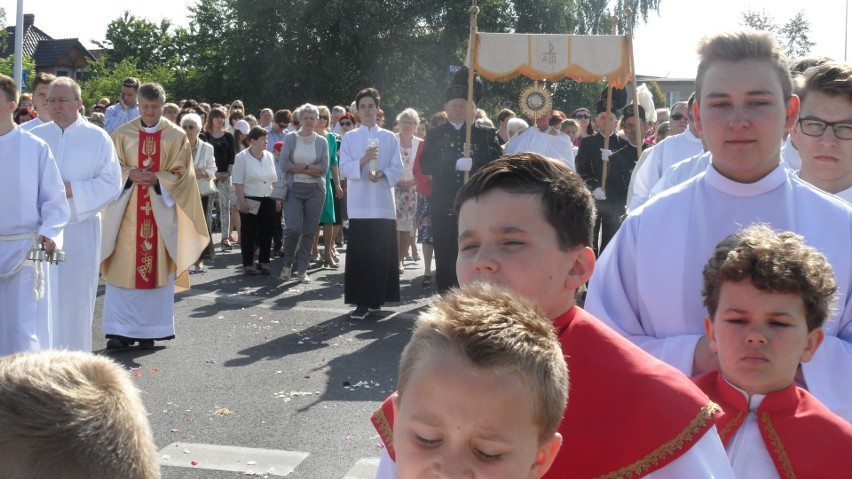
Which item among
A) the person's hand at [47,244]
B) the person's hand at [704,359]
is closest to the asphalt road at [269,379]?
the person's hand at [47,244]

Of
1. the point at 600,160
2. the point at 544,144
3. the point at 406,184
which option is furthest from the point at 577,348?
the point at 406,184

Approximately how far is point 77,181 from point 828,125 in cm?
553

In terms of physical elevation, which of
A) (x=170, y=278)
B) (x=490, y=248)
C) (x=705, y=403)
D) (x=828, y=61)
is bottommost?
(x=170, y=278)

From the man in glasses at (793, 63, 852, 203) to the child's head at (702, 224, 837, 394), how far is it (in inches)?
51.2

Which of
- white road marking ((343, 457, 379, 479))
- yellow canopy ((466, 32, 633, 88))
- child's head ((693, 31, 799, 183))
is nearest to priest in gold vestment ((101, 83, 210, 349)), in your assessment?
yellow canopy ((466, 32, 633, 88))

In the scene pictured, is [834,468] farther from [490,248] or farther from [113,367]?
[113,367]

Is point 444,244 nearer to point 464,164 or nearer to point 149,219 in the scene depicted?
point 464,164

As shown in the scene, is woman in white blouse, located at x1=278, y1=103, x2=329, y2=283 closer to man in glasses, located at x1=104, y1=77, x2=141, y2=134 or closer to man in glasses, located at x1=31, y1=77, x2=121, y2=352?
man in glasses, located at x1=104, y1=77, x2=141, y2=134

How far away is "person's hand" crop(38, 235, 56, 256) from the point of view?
6344 mm

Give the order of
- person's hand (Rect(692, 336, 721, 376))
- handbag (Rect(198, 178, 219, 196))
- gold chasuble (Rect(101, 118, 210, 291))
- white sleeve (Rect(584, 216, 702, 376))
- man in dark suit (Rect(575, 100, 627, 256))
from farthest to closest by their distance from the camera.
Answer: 1. handbag (Rect(198, 178, 219, 196))
2. man in dark suit (Rect(575, 100, 627, 256))
3. gold chasuble (Rect(101, 118, 210, 291))
4. white sleeve (Rect(584, 216, 702, 376))
5. person's hand (Rect(692, 336, 721, 376))

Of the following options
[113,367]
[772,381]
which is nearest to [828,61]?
[772,381]

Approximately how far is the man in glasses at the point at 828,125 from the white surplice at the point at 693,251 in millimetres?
812

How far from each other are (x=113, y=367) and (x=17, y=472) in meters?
0.24

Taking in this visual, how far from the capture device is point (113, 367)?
1595 millimetres
